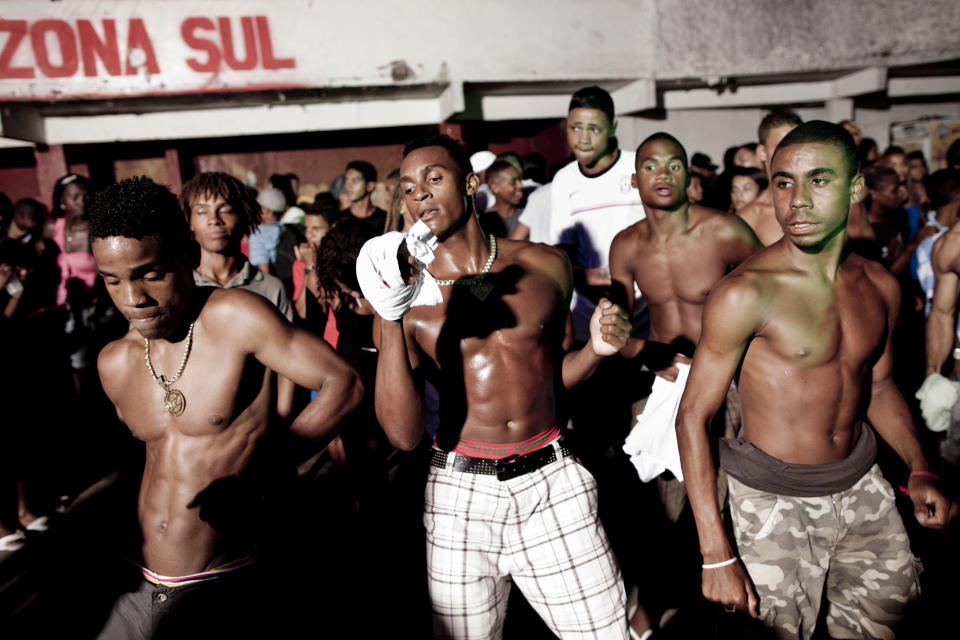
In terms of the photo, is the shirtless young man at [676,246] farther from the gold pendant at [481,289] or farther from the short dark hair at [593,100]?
the gold pendant at [481,289]

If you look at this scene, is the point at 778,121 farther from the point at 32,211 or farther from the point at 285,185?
the point at 285,185

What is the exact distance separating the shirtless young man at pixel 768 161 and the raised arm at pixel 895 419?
67.4 inches

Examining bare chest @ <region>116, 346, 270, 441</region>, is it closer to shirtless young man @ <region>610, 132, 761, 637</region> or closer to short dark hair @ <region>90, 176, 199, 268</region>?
short dark hair @ <region>90, 176, 199, 268</region>

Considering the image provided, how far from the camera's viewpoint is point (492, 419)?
2.45m

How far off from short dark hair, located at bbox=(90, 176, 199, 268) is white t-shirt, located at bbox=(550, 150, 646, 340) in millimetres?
2659

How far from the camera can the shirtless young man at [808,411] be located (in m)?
2.23

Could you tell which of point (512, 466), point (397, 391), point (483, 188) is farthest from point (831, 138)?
point (483, 188)

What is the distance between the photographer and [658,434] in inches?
123

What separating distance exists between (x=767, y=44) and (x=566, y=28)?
3.75 meters

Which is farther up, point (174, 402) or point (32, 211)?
point (32, 211)

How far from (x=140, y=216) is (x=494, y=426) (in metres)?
1.44

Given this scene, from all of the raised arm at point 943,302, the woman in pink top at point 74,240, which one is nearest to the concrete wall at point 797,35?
the raised arm at point 943,302

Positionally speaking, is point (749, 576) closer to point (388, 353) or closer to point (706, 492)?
point (706, 492)

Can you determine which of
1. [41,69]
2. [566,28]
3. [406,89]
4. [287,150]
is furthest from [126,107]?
[566,28]
